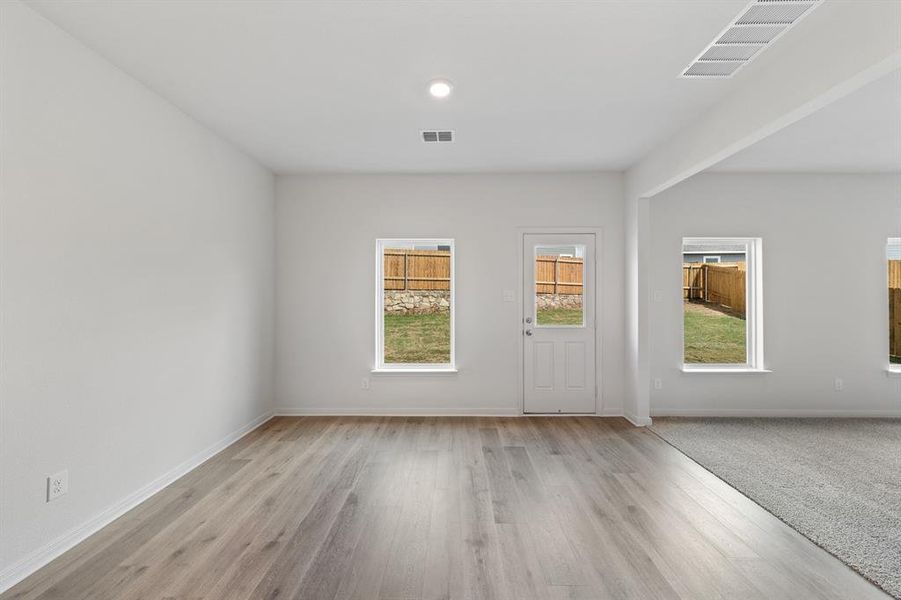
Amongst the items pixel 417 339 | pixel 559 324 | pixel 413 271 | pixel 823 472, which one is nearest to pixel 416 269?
pixel 413 271

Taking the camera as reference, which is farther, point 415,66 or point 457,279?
point 457,279

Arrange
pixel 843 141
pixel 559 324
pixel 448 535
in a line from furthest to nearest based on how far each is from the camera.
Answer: pixel 559 324 < pixel 843 141 < pixel 448 535

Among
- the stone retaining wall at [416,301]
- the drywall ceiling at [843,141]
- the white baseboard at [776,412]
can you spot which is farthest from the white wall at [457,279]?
the drywall ceiling at [843,141]

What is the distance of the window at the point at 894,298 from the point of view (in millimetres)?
5477

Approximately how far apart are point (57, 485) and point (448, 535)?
6.79ft

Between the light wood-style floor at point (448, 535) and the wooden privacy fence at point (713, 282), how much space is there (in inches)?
88.2

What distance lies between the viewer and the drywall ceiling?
3.45 m

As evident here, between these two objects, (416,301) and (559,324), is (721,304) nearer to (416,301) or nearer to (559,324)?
(559,324)

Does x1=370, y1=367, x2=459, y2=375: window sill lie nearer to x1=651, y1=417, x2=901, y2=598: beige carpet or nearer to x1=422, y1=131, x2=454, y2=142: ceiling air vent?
x1=651, y1=417, x2=901, y2=598: beige carpet

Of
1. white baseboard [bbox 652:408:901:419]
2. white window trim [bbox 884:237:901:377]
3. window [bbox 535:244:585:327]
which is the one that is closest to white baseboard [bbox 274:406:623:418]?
white baseboard [bbox 652:408:901:419]

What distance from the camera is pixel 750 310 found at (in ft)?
18.1

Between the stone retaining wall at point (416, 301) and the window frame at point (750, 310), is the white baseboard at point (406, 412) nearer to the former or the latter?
the stone retaining wall at point (416, 301)

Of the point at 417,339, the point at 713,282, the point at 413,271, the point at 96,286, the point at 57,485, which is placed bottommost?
the point at 57,485

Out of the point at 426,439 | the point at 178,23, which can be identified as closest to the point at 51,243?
the point at 178,23
